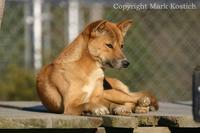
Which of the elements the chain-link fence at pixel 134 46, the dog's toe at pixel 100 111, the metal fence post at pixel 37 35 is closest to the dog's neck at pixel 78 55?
the dog's toe at pixel 100 111

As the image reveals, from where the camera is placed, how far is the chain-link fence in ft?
29.2

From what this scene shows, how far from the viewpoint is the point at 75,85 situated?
594 cm

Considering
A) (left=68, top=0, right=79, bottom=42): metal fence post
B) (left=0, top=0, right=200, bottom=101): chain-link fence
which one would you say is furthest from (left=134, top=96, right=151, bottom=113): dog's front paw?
(left=68, top=0, right=79, bottom=42): metal fence post

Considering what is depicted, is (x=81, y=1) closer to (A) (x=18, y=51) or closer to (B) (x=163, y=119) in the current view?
(A) (x=18, y=51)

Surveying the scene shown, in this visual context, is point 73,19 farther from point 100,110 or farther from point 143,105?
point 100,110

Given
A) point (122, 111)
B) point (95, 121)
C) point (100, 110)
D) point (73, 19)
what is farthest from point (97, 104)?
point (73, 19)

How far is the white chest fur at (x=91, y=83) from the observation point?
600 centimetres

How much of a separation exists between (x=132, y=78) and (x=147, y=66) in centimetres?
27

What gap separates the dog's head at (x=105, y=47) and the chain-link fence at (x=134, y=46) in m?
2.42

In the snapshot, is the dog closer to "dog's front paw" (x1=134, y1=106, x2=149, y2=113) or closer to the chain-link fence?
"dog's front paw" (x1=134, y1=106, x2=149, y2=113)

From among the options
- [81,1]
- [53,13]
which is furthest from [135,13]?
[53,13]

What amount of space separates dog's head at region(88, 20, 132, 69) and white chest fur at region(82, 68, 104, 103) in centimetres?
7

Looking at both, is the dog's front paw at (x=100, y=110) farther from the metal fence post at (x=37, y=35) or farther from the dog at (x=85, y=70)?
the metal fence post at (x=37, y=35)

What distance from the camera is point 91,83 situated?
604 cm
